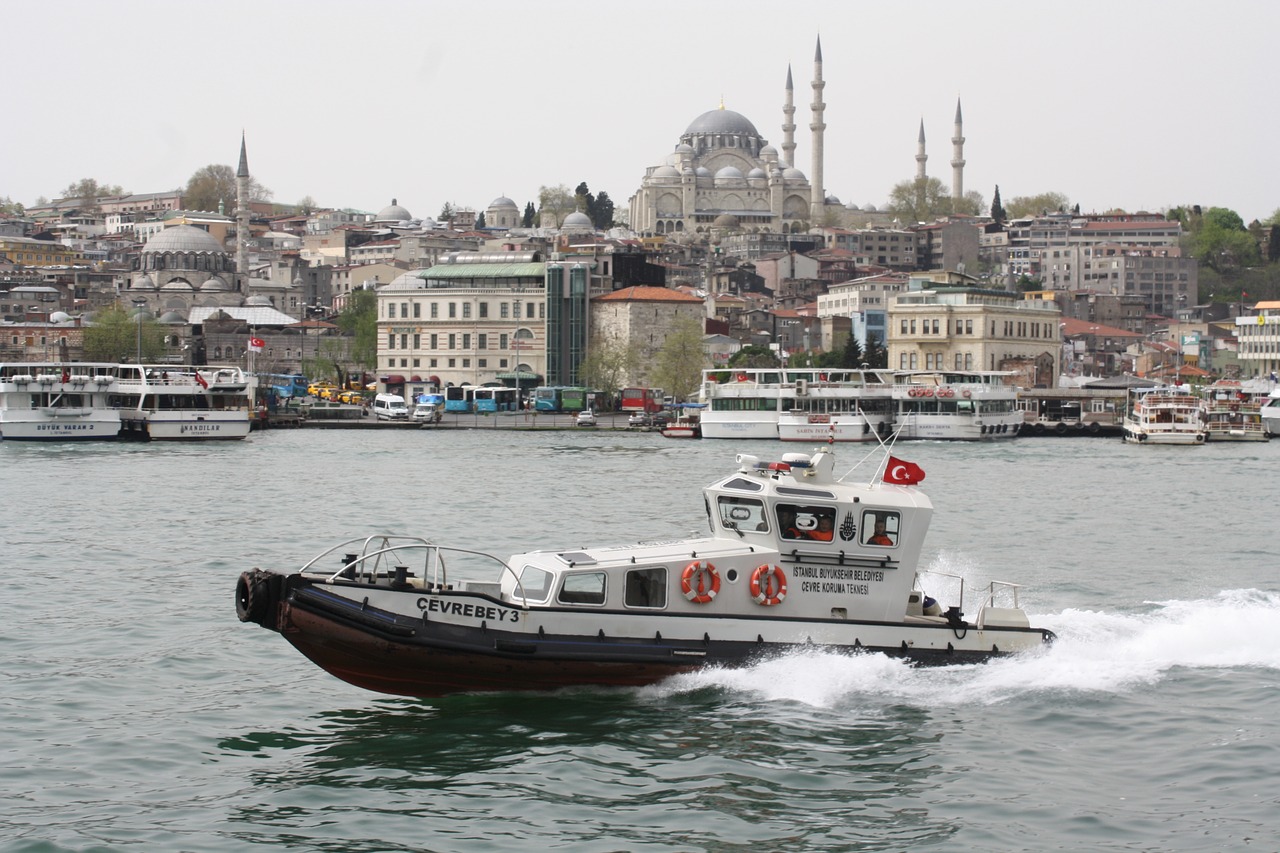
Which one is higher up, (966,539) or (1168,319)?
(1168,319)

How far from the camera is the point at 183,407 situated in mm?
56312

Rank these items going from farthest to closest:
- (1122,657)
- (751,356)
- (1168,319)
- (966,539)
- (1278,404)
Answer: (1168,319), (751,356), (1278,404), (966,539), (1122,657)

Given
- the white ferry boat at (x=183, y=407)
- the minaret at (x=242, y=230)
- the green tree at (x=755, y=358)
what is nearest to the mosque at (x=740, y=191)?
the minaret at (x=242, y=230)

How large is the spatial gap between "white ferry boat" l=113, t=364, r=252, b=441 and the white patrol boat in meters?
42.0

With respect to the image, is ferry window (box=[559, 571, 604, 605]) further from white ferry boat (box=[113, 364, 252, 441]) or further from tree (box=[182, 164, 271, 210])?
tree (box=[182, 164, 271, 210])

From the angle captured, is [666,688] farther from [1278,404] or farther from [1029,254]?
[1029,254]

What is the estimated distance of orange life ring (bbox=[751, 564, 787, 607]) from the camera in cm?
1490

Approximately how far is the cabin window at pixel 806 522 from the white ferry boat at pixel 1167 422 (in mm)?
46135

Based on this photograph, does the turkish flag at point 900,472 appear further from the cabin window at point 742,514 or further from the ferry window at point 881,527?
the cabin window at point 742,514

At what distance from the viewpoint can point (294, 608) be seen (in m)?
14.1

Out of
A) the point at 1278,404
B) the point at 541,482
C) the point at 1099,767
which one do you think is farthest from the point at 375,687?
the point at 1278,404

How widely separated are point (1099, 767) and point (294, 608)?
24.5 ft

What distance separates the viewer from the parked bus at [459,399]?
7731 cm

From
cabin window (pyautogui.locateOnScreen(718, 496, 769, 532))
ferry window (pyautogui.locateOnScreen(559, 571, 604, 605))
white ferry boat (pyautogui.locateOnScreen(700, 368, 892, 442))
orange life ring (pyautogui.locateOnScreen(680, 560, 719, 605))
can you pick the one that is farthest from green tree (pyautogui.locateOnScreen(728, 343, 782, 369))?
ferry window (pyautogui.locateOnScreen(559, 571, 604, 605))
